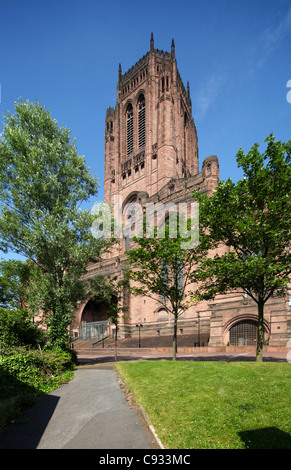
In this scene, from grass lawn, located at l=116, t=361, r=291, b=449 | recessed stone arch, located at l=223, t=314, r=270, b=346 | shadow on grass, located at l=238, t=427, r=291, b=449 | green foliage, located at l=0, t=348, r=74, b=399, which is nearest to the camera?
shadow on grass, located at l=238, t=427, r=291, b=449

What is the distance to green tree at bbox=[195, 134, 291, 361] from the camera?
41.1 feet

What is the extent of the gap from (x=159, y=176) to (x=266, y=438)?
1811 inches

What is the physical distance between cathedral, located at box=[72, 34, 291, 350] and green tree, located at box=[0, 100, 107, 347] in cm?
1206

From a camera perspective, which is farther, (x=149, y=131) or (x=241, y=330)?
(x=149, y=131)

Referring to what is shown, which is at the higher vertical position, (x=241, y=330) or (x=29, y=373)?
(x=29, y=373)

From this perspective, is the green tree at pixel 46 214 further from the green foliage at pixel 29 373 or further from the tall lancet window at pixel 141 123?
the tall lancet window at pixel 141 123

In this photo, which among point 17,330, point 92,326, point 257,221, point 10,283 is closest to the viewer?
point 17,330

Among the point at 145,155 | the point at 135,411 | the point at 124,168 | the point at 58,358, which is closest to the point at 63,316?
the point at 58,358

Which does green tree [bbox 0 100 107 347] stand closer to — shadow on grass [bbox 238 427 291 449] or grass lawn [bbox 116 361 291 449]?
grass lawn [bbox 116 361 291 449]

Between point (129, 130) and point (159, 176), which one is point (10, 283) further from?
point (129, 130)

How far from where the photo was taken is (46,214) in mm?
16438

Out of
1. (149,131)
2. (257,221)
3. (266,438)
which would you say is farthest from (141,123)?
(266,438)

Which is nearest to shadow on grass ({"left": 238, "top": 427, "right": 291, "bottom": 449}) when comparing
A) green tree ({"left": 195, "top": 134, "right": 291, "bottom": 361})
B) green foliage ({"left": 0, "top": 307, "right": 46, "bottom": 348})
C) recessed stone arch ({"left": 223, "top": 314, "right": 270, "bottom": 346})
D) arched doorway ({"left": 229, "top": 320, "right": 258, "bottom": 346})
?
green tree ({"left": 195, "top": 134, "right": 291, "bottom": 361})

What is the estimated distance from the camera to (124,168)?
57031 millimetres
